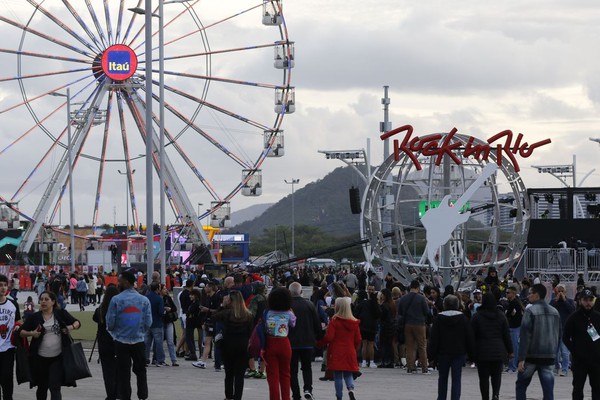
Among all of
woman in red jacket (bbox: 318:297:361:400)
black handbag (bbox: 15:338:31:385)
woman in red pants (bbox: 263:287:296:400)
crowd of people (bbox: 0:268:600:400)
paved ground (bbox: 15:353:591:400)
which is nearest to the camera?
crowd of people (bbox: 0:268:600:400)

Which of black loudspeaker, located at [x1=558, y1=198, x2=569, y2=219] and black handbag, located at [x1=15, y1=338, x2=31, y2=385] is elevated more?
black loudspeaker, located at [x1=558, y1=198, x2=569, y2=219]

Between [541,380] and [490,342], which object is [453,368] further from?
[541,380]

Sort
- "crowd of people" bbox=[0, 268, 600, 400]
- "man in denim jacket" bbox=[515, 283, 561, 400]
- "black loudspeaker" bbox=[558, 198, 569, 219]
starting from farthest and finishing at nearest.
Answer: "black loudspeaker" bbox=[558, 198, 569, 219]
"man in denim jacket" bbox=[515, 283, 561, 400]
"crowd of people" bbox=[0, 268, 600, 400]

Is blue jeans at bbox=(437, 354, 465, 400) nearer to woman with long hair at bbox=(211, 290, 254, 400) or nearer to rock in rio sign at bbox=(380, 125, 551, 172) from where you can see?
woman with long hair at bbox=(211, 290, 254, 400)

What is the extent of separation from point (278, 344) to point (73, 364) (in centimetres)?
233

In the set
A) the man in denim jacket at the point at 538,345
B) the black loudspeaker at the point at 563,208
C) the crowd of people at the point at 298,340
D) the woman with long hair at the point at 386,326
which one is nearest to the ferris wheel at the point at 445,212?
the woman with long hair at the point at 386,326

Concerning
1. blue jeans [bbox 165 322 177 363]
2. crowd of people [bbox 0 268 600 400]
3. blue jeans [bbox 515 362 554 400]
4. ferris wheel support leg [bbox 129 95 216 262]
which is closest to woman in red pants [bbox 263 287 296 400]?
crowd of people [bbox 0 268 600 400]

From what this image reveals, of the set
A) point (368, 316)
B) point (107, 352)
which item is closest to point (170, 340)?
point (368, 316)

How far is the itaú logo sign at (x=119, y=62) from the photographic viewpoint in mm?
52062

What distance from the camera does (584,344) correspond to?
1416cm

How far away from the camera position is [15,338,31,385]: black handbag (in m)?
14.2

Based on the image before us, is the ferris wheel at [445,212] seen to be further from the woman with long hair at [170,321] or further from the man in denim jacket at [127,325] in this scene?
the man in denim jacket at [127,325]

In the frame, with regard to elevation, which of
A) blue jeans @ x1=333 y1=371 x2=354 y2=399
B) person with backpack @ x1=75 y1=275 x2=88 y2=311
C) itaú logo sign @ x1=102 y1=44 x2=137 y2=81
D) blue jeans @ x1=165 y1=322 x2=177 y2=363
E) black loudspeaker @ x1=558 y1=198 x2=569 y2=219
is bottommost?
blue jeans @ x1=333 y1=371 x2=354 y2=399

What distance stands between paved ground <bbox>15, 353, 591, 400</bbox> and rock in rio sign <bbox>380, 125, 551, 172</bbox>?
34.0ft
